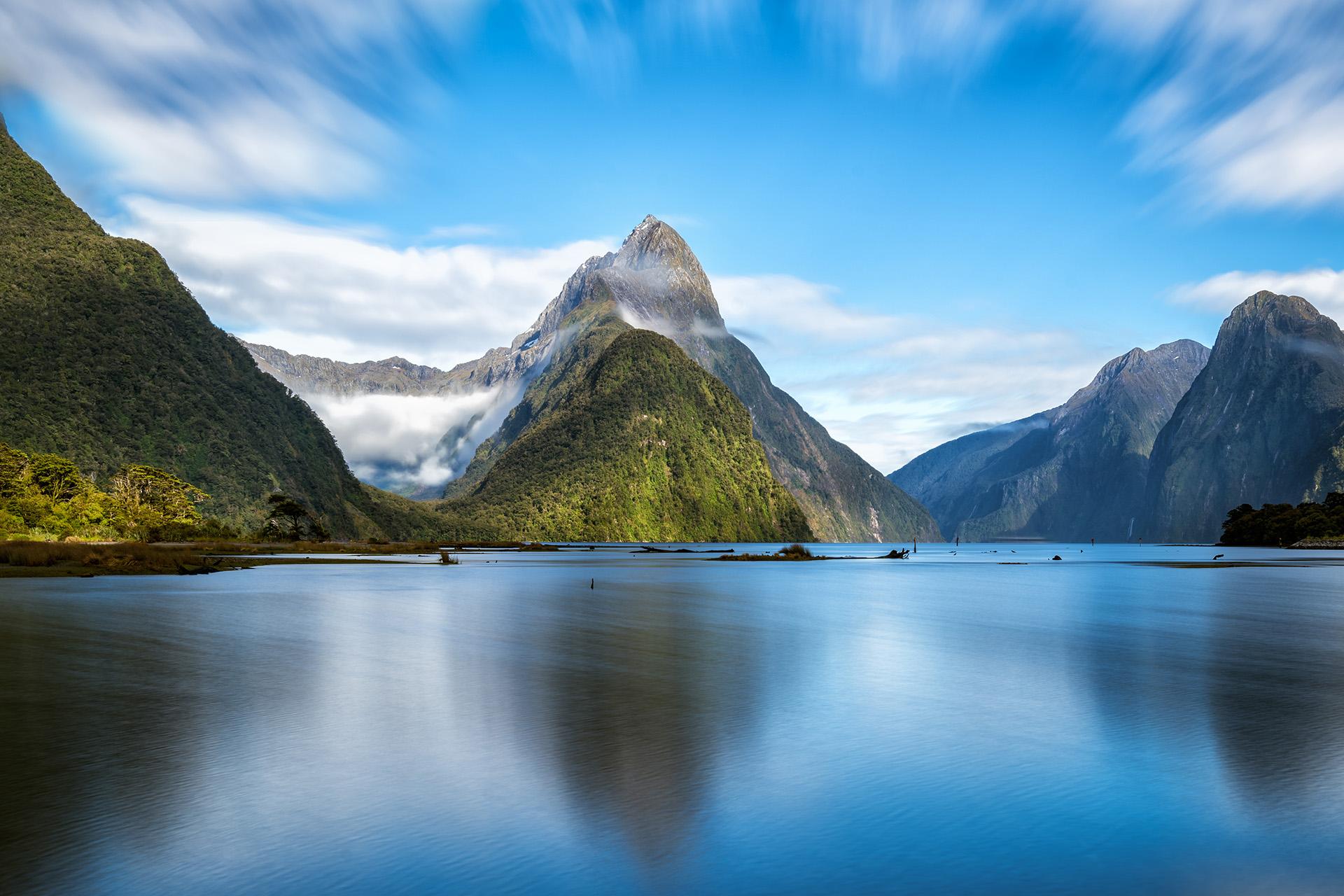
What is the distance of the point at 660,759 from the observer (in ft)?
54.3

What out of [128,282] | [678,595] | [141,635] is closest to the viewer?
[141,635]

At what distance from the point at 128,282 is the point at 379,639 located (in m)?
166

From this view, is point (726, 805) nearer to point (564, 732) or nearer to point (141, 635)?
point (564, 732)

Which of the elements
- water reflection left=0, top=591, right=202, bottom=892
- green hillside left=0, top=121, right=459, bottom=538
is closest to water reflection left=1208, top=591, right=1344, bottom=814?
water reflection left=0, top=591, right=202, bottom=892

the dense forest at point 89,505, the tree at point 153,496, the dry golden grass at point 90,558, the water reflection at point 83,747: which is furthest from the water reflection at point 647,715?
the tree at point 153,496

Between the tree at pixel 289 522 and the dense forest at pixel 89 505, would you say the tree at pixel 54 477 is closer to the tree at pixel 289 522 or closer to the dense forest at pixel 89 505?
the dense forest at pixel 89 505

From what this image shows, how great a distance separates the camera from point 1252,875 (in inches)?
428

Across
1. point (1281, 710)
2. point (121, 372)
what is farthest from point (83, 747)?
point (121, 372)

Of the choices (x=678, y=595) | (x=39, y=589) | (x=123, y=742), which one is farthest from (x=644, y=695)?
(x=39, y=589)

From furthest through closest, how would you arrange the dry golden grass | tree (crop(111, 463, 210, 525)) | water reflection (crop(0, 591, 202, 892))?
tree (crop(111, 463, 210, 525)) → the dry golden grass → water reflection (crop(0, 591, 202, 892))

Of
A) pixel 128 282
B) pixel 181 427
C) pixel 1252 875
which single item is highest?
pixel 128 282

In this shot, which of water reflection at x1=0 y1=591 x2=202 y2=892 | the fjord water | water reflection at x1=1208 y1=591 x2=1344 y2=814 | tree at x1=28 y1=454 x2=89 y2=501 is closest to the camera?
the fjord water

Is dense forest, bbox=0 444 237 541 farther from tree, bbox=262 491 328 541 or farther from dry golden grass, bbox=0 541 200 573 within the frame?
tree, bbox=262 491 328 541

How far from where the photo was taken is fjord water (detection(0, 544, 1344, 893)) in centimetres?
1107
